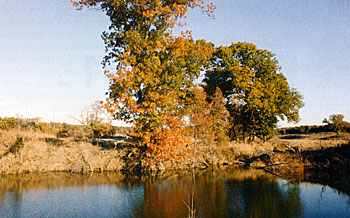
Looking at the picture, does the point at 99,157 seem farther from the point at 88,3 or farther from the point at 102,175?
the point at 88,3

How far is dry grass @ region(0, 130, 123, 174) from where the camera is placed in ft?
78.4

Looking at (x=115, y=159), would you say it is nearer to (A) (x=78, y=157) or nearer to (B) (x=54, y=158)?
(A) (x=78, y=157)

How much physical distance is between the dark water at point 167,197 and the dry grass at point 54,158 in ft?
8.27

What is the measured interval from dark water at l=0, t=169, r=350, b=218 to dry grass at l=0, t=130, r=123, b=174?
2521 millimetres

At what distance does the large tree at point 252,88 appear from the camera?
34.9 metres

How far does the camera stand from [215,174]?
23438 mm

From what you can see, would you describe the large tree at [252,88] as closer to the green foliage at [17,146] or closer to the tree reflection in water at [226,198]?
the tree reflection in water at [226,198]

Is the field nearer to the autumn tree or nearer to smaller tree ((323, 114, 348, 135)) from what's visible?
the autumn tree

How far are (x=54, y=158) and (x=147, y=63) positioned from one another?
12769 mm

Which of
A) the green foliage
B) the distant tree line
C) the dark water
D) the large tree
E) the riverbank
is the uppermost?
the large tree

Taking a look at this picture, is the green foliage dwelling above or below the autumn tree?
below

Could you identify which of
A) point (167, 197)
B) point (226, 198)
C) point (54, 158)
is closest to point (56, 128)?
point (54, 158)

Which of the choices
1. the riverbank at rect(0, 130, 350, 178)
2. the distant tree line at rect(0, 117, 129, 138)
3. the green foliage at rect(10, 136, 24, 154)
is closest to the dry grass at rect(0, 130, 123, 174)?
the riverbank at rect(0, 130, 350, 178)

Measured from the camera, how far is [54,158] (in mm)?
24984
